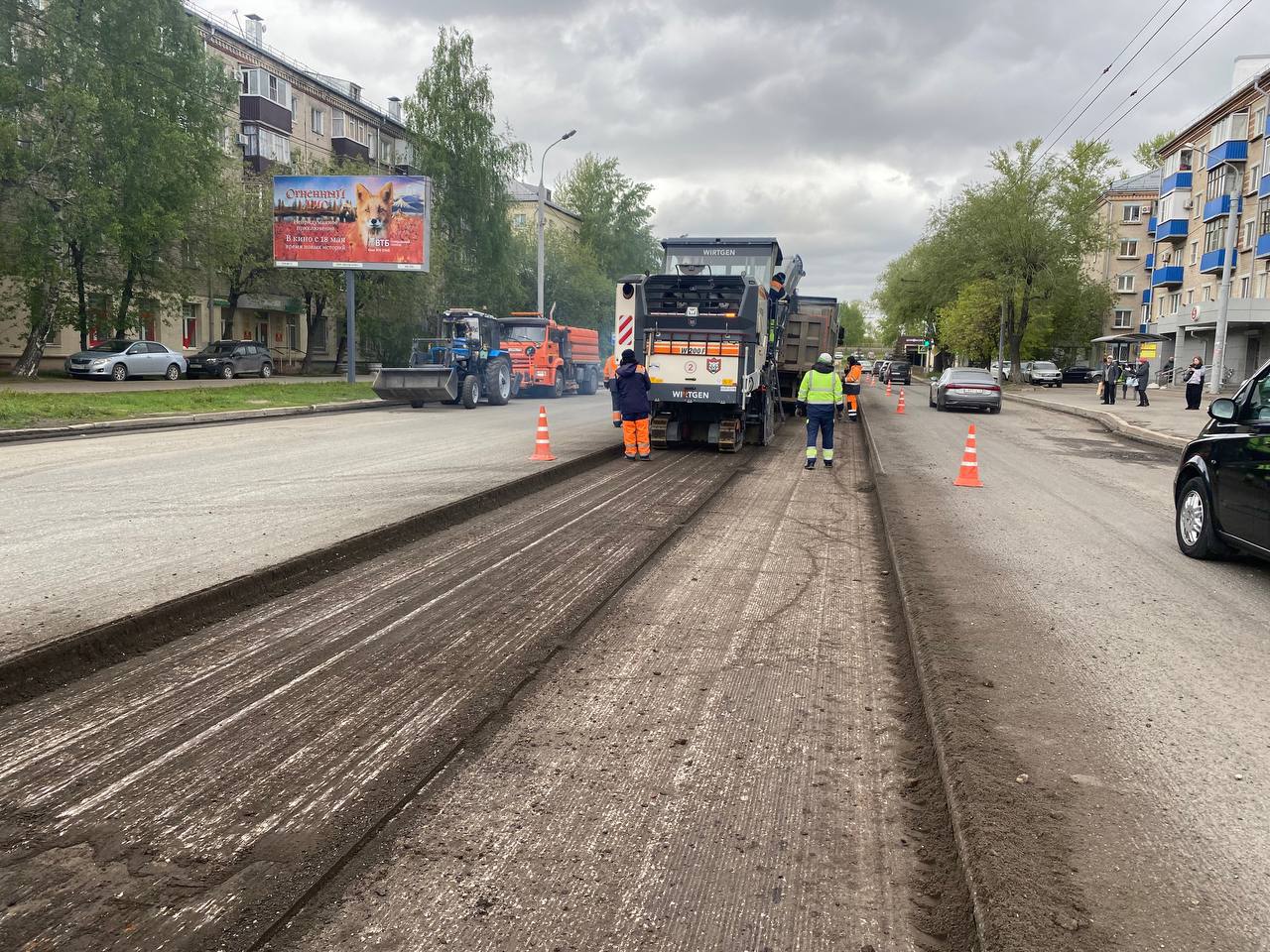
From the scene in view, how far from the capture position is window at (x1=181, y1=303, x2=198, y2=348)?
41003 millimetres

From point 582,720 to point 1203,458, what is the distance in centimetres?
610

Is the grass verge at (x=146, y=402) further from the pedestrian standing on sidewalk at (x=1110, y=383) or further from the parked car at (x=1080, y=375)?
the parked car at (x=1080, y=375)

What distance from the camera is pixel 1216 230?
52.5 metres

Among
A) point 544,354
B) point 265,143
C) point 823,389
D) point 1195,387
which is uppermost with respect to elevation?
point 265,143

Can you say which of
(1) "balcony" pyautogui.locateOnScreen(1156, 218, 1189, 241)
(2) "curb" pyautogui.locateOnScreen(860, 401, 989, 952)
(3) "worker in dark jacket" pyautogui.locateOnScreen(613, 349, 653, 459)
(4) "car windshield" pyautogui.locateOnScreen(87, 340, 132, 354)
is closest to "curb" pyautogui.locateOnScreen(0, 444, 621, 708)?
(2) "curb" pyautogui.locateOnScreen(860, 401, 989, 952)

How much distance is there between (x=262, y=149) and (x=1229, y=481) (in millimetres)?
46576

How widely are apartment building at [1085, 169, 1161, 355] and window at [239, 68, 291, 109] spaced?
6504cm

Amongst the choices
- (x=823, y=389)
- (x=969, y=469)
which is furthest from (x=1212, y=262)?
(x=969, y=469)

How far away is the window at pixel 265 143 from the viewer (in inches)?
1735

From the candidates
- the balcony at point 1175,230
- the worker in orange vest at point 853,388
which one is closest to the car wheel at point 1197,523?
the worker in orange vest at point 853,388

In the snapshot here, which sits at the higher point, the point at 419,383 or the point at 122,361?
the point at 122,361

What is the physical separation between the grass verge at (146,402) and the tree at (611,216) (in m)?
41.9

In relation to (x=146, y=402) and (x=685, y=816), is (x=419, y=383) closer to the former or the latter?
(x=146, y=402)

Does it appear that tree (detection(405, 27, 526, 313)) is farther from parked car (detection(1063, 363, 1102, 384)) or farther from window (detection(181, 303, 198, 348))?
parked car (detection(1063, 363, 1102, 384))
